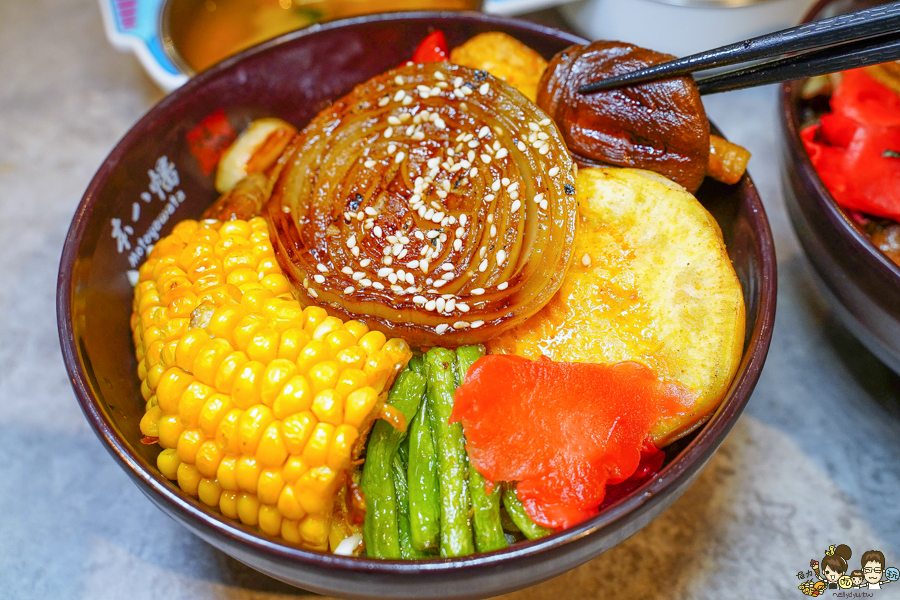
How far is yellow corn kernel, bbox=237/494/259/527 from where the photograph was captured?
4.22 feet

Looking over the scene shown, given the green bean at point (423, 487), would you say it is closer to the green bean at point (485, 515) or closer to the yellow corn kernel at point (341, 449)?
the green bean at point (485, 515)

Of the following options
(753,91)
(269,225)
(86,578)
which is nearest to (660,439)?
(269,225)

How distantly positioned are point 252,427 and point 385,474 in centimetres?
31

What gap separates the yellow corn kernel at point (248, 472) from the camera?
1.25 meters

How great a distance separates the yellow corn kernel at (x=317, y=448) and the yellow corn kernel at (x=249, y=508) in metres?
0.15

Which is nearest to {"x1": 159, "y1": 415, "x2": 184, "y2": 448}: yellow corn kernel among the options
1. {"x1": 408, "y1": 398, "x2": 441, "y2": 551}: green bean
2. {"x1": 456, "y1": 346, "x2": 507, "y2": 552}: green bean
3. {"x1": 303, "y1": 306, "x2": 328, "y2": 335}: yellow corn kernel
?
{"x1": 303, "y1": 306, "x2": 328, "y2": 335}: yellow corn kernel

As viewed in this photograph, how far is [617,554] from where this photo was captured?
5.56 feet

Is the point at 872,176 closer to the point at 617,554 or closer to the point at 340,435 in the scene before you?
the point at 617,554

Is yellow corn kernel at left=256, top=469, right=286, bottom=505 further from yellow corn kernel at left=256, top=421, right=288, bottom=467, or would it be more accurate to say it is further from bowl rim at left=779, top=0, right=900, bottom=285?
bowl rim at left=779, top=0, right=900, bottom=285

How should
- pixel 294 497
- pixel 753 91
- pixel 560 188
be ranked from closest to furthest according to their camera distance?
1. pixel 294 497
2. pixel 560 188
3. pixel 753 91

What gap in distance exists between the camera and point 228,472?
1275 mm

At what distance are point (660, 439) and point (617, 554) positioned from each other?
1.50 ft

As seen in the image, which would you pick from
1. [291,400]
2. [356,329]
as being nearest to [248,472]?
[291,400]

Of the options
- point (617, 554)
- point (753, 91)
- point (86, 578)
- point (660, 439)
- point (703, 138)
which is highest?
point (703, 138)
